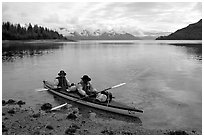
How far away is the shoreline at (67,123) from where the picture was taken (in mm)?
12297

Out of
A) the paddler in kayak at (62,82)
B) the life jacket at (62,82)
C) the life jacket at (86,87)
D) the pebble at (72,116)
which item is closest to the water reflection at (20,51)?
the paddler in kayak at (62,82)

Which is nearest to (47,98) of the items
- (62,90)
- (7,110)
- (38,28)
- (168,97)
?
(62,90)

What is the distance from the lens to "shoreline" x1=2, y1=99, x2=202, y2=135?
12297mm

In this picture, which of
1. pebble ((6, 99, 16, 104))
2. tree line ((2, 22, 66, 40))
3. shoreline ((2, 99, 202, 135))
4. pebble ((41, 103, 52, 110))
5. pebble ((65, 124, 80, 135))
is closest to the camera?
pebble ((65, 124, 80, 135))

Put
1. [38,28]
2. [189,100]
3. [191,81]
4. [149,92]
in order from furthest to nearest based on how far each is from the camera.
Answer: [38,28], [191,81], [149,92], [189,100]

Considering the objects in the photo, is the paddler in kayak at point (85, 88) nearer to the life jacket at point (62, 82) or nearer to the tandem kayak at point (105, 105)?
the tandem kayak at point (105, 105)

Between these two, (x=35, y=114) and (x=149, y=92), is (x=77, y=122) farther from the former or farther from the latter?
(x=149, y=92)

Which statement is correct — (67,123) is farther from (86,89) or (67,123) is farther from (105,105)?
(86,89)

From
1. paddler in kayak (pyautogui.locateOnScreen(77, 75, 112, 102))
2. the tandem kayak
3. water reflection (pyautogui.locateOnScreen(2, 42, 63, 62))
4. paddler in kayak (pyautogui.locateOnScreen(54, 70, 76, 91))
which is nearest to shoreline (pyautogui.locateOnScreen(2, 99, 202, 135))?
the tandem kayak

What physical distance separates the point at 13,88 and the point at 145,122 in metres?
13.9

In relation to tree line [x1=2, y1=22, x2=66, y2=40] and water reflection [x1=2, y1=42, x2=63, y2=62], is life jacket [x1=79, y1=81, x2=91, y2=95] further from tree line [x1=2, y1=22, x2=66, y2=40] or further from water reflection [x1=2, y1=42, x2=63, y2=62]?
tree line [x1=2, y1=22, x2=66, y2=40]

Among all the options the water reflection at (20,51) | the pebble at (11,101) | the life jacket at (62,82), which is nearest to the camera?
the pebble at (11,101)

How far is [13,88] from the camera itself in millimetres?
22047

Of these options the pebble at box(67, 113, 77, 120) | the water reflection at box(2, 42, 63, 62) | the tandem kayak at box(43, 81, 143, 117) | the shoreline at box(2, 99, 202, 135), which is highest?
the water reflection at box(2, 42, 63, 62)
